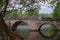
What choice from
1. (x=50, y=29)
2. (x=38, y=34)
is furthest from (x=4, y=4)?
(x=50, y=29)

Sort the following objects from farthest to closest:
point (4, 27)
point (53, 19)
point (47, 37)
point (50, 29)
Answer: point (50, 29), point (47, 37), point (53, 19), point (4, 27)

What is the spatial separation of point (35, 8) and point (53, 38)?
58.5 feet

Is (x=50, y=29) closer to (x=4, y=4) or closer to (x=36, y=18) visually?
(x=36, y=18)

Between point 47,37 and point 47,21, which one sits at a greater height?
point 47,21

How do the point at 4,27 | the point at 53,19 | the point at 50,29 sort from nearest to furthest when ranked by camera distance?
the point at 4,27 → the point at 53,19 → the point at 50,29

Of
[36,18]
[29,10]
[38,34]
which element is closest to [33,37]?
[38,34]

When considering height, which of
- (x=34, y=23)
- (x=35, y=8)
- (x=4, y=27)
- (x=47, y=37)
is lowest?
(x=47, y=37)

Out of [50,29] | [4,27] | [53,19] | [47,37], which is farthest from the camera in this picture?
[50,29]

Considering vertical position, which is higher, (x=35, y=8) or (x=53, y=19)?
(x=35, y=8)

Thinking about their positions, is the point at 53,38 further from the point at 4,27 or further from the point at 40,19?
the point at 4,27

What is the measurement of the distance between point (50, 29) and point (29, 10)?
2039 centimetres

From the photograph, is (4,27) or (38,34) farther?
(38,34)

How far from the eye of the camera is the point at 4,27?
6594 mm

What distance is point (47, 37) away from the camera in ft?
82.6
